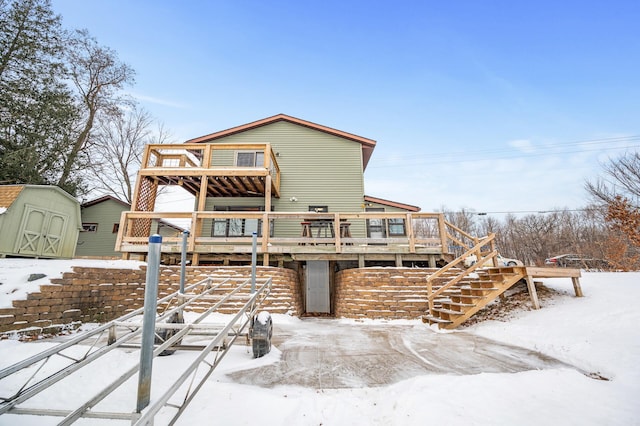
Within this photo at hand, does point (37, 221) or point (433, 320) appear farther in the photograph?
point (37, 221)

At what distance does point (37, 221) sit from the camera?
8.55 metres

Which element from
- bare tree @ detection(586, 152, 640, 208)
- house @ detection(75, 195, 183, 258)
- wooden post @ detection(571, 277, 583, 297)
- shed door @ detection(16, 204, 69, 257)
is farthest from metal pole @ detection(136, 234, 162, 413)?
bare tree @ detection(586, 152, 640, 208)

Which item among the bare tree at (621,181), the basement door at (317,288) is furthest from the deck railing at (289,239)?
the bare tree at (621,181)

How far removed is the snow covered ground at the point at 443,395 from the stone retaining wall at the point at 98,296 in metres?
0.90

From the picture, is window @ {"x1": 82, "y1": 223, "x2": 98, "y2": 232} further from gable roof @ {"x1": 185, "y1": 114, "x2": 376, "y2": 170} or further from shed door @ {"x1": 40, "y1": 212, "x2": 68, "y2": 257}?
gable roof @ {"x1": 185, "y1": 114, "x2": 376, "y2": 170}

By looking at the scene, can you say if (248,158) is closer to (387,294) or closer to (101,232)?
(387,294)

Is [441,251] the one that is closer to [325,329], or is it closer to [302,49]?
[325,329]

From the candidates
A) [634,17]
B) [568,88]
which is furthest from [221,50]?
[568,88]

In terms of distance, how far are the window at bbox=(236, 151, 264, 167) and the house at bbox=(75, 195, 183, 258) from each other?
7915mm

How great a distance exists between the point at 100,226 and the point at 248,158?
12378 mm

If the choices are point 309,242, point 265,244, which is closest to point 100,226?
point 265,244

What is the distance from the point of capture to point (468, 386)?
263 centimetres

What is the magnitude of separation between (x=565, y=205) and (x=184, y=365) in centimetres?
4833

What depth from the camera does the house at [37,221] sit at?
7.74 metres
